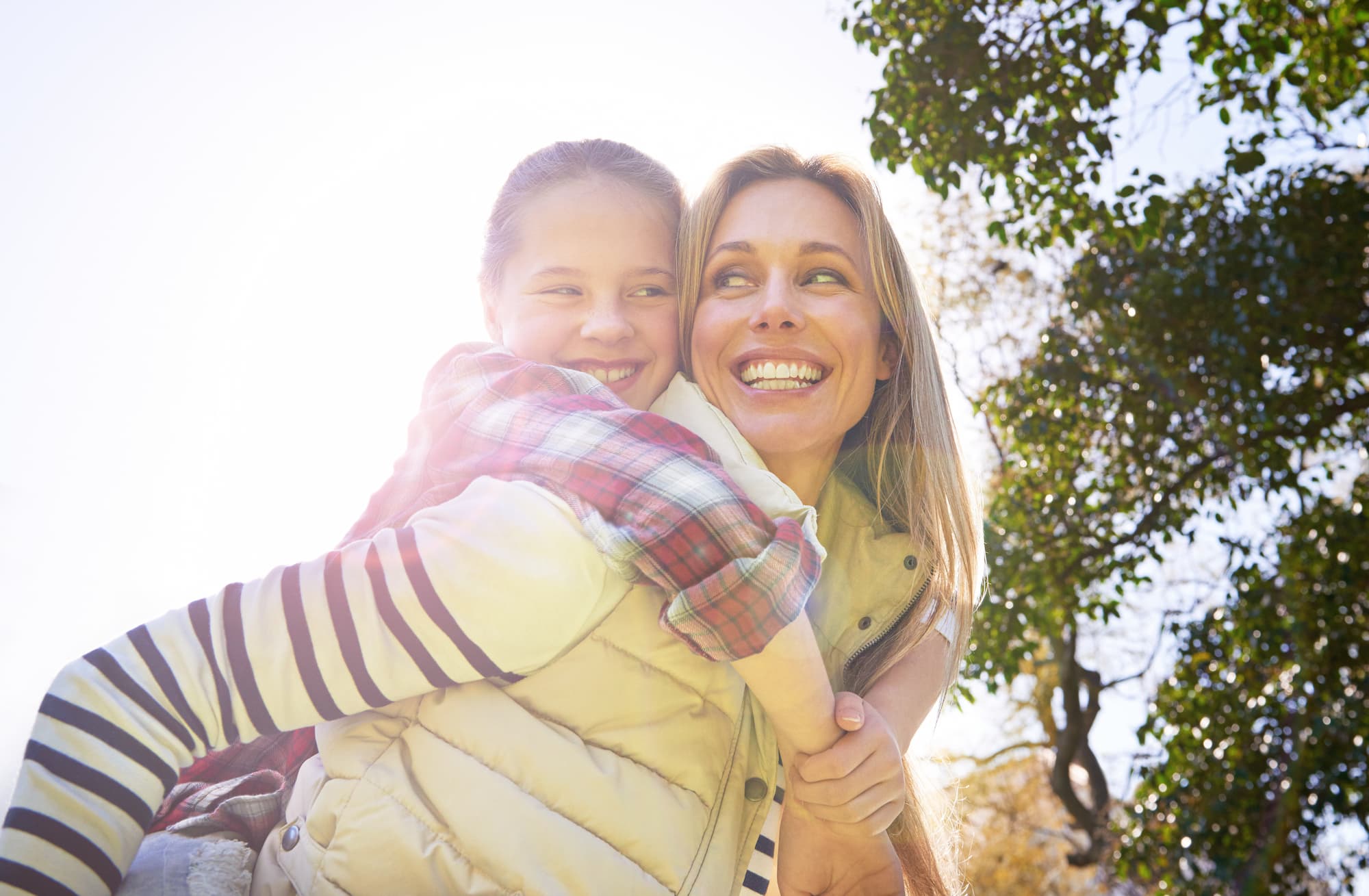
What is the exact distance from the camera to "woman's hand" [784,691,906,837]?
1.63 meters

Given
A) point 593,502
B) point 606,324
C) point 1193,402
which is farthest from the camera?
point 1193,402

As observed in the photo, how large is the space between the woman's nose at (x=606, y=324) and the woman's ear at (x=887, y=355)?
24.3 inches

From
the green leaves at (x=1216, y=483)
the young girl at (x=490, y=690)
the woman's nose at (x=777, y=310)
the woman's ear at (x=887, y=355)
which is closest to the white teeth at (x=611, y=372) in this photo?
the woman's nose at (x=777, y=310)

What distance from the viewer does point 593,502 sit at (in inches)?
56.6

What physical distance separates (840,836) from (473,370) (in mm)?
1059

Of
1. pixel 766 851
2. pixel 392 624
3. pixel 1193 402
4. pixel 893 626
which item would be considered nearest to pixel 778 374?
pixel 893 626

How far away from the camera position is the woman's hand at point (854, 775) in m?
1.63

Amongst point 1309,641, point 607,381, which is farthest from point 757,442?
point 1309,641

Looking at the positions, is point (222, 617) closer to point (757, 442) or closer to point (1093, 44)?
point (757, 442)

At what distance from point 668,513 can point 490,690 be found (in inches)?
15.6

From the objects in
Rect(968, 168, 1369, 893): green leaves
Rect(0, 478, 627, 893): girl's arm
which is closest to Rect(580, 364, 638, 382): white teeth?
Rect(0, 478, 627, 893): girl's arm

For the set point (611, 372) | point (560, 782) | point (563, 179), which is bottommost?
point (560, 782)

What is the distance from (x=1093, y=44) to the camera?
4.85 metres

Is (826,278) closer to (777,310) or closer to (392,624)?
(777,310)
